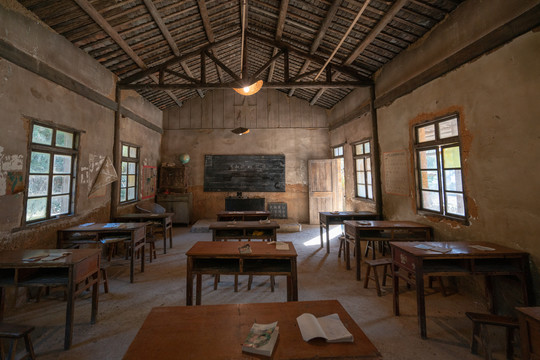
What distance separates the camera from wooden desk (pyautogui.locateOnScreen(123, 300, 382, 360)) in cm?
116

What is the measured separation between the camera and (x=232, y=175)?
8523 mm

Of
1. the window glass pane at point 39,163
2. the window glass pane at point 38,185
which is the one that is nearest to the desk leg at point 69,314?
the window glass pane at point 38,185

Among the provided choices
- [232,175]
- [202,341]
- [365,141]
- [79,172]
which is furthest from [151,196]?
[202,341]

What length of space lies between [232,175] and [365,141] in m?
4.63

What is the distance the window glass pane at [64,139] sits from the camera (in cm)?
390

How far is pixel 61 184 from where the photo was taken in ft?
13.1

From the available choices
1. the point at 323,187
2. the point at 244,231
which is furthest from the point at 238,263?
the point at 323,187

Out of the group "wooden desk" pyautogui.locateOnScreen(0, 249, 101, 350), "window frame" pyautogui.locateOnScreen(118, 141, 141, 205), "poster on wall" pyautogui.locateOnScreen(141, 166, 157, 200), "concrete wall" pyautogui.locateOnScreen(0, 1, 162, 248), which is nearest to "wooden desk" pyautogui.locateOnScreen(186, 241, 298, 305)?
"wooden desk" pyautogui.locateOnScreen(0, 249, 101, 350)

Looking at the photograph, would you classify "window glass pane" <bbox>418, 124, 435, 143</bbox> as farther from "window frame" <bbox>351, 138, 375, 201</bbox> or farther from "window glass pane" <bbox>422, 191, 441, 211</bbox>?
"window frame" <bbox>351, 138, 375, 201</bbox>

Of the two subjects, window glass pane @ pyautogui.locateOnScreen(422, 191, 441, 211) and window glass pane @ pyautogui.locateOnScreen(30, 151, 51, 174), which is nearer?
window glass pane @ pyautogui.locateOnScreen(30, 151, 51, 174)

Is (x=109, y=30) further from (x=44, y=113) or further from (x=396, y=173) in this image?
(x=396, y=173)

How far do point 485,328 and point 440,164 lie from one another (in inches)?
100

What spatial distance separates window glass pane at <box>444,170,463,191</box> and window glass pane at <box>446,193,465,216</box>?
0.36 ft

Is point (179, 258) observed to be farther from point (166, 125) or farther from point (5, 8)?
point (166, 125)
